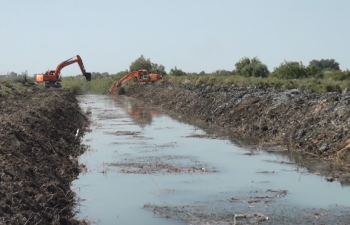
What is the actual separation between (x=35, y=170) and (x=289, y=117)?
1202 centimetres

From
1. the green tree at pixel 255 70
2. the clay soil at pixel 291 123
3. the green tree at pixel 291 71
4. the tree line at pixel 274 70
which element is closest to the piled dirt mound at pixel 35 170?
the clay soil at pixel 291 123

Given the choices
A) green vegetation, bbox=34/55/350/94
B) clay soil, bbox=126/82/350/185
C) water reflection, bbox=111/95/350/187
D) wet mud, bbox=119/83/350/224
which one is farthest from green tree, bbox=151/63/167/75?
water reflection, bbox=111/95/350/187

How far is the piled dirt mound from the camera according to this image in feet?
27.8

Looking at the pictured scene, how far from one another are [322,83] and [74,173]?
19.4m

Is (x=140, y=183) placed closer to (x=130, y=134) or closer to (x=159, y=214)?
(x=159, y=214)

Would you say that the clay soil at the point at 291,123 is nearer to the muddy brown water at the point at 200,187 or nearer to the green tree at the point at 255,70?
the muddy brown water at the point at 200,187

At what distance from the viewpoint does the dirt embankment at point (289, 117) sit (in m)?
17.0

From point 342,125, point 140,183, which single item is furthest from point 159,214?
point 342,125

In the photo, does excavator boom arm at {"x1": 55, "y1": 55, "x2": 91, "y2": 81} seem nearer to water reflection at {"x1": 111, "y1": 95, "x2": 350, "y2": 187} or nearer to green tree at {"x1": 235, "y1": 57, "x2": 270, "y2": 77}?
green tree at {"x1": 235, "y1": 57, "x2": 270, "y2": 77}

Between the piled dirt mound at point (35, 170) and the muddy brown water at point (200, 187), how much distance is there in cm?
48

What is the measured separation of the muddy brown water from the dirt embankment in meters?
1.40

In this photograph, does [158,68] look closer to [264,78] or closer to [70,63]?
[70,63]

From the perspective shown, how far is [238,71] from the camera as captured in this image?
6116cm

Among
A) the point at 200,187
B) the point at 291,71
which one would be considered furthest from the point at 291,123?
the point at 291,71
